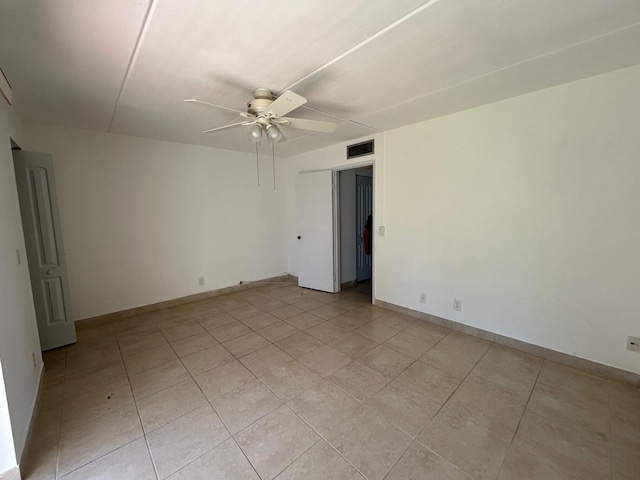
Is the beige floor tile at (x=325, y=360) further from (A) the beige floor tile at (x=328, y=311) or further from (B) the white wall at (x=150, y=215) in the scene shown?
(B) the white wall at (x=150, y=215)

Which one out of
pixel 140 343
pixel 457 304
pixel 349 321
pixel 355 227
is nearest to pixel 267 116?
pixel 349 321

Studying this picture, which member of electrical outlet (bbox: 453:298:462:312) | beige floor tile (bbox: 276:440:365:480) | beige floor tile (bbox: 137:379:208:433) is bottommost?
beige floor tile (bbox: 276:440:365:480)

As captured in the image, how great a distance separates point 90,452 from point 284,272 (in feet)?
12.5

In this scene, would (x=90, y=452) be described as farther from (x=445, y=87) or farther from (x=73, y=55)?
(x=445, y=87)

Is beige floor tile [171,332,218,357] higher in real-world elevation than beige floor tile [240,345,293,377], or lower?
higher

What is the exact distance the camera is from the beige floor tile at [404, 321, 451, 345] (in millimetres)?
2830

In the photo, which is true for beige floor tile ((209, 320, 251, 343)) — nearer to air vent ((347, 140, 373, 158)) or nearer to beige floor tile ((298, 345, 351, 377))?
beige floor tile ((298, 345, 351, 377))

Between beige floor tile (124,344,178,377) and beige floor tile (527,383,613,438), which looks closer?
beige floor tile (527,383,613,438)

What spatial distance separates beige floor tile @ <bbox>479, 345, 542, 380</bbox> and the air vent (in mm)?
2758

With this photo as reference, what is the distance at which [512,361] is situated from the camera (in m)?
2.39

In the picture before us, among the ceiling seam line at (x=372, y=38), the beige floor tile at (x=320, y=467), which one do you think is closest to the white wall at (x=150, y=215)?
the ceiling seam line at (x=372, y=38)

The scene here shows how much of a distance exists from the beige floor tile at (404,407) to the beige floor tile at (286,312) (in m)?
1.72

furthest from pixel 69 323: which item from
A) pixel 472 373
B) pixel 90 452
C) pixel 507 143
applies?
pixel 507 143

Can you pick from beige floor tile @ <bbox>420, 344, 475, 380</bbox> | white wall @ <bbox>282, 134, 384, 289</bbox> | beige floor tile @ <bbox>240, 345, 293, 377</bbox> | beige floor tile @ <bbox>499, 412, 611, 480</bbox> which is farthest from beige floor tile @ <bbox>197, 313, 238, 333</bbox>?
beige floor tile @ <bbox>499, 412, 611, 480</bbox>
